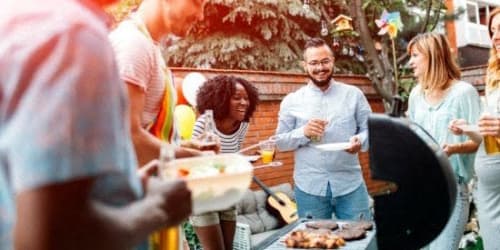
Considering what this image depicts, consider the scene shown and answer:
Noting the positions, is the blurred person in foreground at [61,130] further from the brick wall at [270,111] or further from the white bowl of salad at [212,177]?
the brick wall at [270,111]

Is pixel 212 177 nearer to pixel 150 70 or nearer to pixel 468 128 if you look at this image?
pixel 150 70

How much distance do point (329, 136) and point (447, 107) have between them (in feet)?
2.29

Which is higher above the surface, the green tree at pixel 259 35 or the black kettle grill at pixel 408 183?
the green tree at pixel 259 35

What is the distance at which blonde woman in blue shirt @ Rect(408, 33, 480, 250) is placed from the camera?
2.69m

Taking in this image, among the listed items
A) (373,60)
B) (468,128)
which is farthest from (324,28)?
(468,128)

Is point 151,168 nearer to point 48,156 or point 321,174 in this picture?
point 48,156

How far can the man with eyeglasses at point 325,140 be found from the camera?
3115 mm

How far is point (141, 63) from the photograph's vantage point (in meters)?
1.27

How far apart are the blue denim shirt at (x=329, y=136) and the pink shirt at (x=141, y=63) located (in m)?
1.84

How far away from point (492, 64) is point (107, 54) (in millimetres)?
2477

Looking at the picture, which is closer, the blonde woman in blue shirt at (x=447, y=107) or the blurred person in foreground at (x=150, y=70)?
the blurred person in foreground at (x=150, y=70)

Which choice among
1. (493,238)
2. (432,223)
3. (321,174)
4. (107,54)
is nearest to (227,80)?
(321,174)

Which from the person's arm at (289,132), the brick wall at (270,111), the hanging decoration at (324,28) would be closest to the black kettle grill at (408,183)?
the person's arm at (289,132)

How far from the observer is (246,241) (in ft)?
15.6
